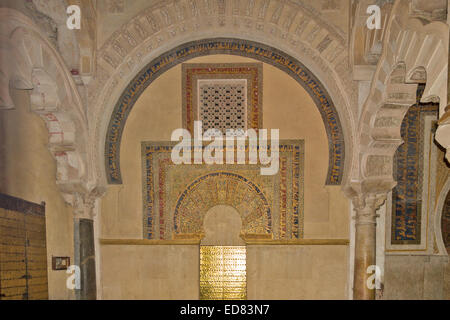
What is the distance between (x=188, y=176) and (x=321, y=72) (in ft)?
7.27

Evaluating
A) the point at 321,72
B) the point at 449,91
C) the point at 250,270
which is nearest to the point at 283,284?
the point at 250,270

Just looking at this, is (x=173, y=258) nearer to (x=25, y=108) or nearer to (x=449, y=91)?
(x=25, y=108)

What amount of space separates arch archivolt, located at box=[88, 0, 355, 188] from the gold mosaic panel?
195 centimetres

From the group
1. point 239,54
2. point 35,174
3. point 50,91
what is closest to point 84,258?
point 35,174

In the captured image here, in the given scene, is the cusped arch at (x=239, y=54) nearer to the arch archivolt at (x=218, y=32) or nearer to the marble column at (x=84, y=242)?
the arch archivolt at (x=218, y=32)

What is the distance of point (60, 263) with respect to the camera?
443 cm

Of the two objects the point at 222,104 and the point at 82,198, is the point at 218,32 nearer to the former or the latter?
the point at 222,104

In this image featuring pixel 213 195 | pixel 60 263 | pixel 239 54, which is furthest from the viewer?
pixel 213 195

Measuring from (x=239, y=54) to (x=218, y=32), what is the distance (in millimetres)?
419

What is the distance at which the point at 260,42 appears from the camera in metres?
4.88

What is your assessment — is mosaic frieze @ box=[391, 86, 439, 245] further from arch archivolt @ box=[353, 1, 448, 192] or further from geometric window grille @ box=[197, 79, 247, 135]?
geometric window grille @ box=[197, 79, 247, 135]

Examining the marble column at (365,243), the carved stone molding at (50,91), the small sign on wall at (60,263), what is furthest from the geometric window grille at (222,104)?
the small sign on wall at (60,263)

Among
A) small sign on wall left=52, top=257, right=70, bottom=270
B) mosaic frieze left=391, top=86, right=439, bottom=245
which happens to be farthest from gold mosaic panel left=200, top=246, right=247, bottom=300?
mosaic frieze left=391, top=86, right=439, bottom=245

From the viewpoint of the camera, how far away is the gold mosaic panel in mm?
5340
